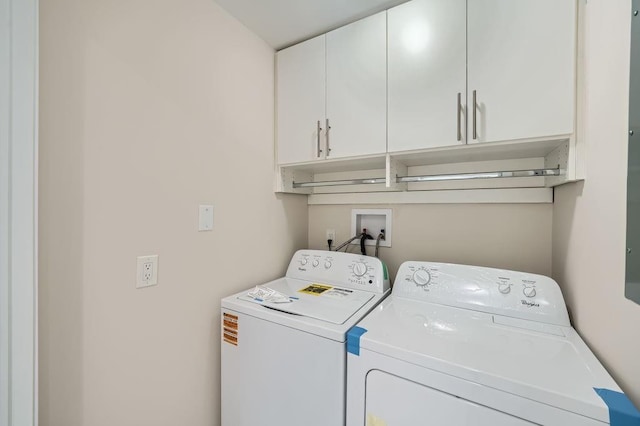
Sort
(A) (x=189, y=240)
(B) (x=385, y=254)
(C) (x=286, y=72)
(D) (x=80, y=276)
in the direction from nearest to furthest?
(D) (x=80, y=276) → (A) (x=189, y=240) → (C) (x=286, y=72) → (B) (x=385, y=254)

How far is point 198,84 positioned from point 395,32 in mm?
976

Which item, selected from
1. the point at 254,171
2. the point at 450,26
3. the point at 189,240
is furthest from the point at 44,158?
the point at 450,26

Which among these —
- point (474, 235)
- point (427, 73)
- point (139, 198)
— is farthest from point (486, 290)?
point (139, 198)

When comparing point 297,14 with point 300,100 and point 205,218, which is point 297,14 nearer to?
point 300,100

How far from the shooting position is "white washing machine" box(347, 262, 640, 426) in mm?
642

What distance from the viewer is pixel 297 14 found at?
134 centimetres

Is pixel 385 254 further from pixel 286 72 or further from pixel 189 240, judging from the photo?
pixel 286 72

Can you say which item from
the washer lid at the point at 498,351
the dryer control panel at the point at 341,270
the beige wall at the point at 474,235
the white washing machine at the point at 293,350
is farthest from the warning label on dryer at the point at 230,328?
the beige wall at the point at 474,235

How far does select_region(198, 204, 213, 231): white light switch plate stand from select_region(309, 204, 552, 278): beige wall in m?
0.98

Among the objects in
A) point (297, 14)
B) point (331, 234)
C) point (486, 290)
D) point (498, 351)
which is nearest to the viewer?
point (498, 351)

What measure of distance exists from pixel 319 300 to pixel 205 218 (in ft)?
2.25

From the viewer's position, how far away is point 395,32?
1248 mm
